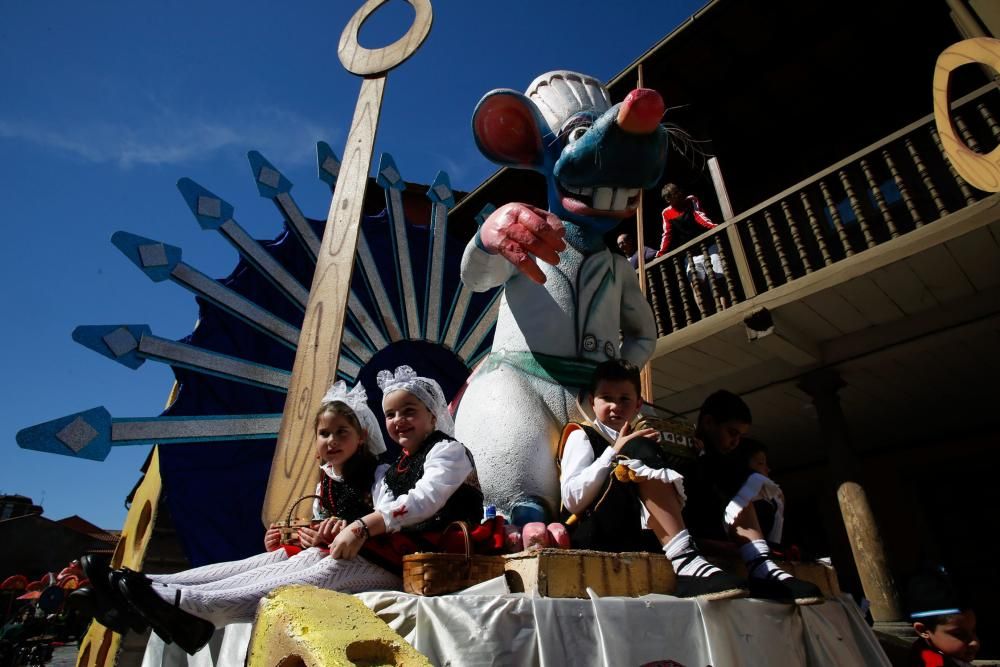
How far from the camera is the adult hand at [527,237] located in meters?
1.91

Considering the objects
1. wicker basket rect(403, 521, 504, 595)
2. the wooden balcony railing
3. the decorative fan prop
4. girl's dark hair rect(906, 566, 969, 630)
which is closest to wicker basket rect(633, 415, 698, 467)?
wicker basket rect(403, 521, 504, 595)

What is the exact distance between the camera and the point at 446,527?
1.45m

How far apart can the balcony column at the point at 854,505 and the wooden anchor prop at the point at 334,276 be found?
4446 millimetres

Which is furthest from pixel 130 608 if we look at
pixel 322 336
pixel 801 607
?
Result: pixel 801 607

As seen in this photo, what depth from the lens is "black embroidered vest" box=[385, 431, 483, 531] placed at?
1.50 m

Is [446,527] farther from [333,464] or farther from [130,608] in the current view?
[130,608]

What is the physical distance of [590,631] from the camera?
3.67 feet

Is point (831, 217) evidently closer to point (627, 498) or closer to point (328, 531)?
point (627, 498)

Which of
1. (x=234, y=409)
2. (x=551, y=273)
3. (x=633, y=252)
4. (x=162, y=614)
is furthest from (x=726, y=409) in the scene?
(x=633, y=252)

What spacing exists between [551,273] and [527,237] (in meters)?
0.31

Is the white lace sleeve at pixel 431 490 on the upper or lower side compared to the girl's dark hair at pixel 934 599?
upper

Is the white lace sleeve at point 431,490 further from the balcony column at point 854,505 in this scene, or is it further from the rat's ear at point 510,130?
the balcony column at point 854,505

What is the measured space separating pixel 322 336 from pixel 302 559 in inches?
28.1

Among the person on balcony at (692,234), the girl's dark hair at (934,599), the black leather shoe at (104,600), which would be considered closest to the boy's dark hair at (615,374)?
the black leather shoe at (104,600)
